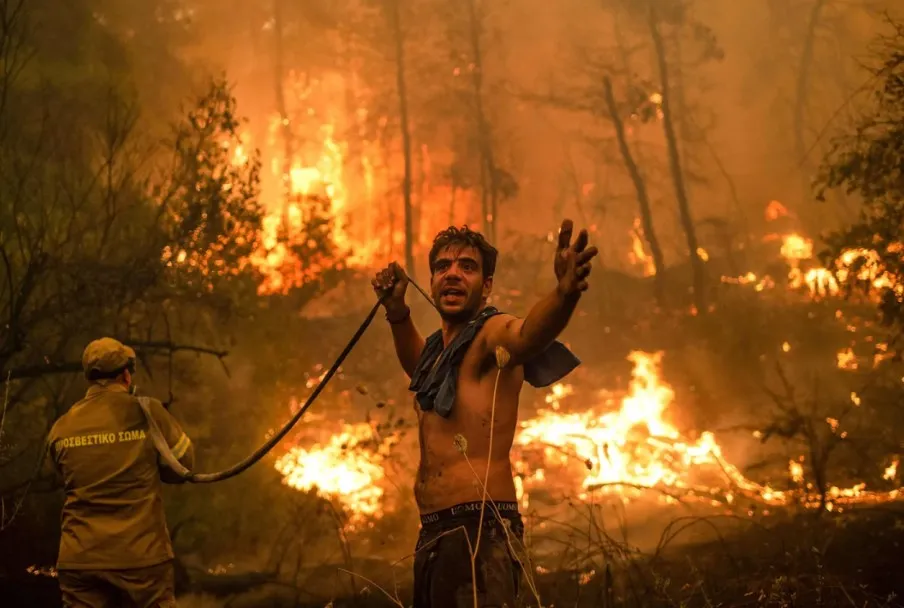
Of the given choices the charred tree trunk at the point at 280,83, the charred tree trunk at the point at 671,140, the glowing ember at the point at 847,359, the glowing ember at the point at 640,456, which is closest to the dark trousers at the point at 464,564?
the glowing ember at the point at 640,456

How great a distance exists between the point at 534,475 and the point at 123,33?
8373mm

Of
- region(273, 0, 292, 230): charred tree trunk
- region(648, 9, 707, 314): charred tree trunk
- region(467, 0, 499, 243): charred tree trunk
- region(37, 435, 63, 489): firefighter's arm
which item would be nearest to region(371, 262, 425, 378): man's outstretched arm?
region(37, 435, 63, 489): firefighter's arm

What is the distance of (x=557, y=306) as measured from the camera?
6.62 feet

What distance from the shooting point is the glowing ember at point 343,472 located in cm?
789

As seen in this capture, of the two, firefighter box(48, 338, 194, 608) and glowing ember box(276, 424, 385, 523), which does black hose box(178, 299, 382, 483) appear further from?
glowing ember box(276, 424, 385, 523)

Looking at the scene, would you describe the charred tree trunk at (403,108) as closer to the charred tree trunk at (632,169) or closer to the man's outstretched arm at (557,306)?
the charred tree trunk at (632,169)

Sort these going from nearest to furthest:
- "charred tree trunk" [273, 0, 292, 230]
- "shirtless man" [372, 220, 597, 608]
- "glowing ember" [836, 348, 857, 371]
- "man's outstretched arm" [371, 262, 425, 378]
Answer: "shirtless man" [372, 220, 597, 608] < "man's outstretched arm" [371, 262, 425, 378] < "glowing ember" [836, 348, 857, 371] < "charred tree trunk" [273, 0, 292, 230]

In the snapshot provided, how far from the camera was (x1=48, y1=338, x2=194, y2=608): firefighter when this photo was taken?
2.93 meters

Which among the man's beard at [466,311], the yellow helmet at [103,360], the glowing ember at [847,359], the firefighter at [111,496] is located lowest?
the firefighter at [111,496]

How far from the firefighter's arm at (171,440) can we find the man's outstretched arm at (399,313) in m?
1.23

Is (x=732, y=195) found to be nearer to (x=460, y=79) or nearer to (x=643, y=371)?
(x=643, y=371)

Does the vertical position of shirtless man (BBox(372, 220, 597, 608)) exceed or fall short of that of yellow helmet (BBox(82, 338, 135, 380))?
it falls short

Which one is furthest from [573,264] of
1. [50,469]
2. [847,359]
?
[847,359]

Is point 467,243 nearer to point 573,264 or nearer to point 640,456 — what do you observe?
point 573,264
